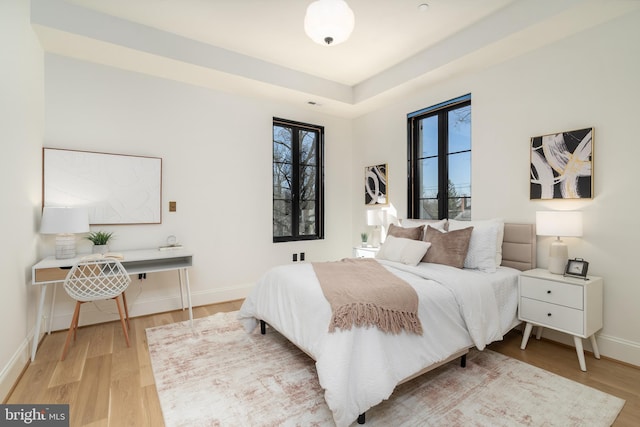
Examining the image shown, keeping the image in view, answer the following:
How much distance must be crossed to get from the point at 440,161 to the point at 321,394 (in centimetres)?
294

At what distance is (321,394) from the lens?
194cm

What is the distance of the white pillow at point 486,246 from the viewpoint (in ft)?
8.91

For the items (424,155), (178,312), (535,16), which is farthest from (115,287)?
(535,16)

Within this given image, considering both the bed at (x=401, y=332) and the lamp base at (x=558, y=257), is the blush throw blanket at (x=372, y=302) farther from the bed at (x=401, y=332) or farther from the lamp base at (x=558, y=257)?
the lamp base at (x=558, y=257)

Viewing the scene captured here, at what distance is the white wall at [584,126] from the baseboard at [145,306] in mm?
3126

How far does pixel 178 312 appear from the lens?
352 cm

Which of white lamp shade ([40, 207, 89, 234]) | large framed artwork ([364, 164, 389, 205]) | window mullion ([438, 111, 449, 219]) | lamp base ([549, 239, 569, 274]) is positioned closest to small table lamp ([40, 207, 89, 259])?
white lamp shade ([40, 207, 89, 234])

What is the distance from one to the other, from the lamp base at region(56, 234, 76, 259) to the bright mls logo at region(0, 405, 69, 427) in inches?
52.3

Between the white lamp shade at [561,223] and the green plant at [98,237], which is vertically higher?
the white lamp shade at [561,223]

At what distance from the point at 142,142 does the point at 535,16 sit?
389 cm

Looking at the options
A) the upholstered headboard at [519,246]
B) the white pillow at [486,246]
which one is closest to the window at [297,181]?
the white pillow at [486,246]

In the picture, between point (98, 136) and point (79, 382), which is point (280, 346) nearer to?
point (79, 382)

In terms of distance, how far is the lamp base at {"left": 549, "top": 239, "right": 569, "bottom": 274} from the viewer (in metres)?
2.52

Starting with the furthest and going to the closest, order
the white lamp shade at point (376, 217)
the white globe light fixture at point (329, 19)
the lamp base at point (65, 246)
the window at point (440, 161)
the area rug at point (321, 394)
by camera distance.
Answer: the white lamp shade at point (376, 217)
the window at point (440, 161)
the lamp base at point (65, 246)
the white globe light fixture at point (329, 19)
the area rug at point (321, 394)
